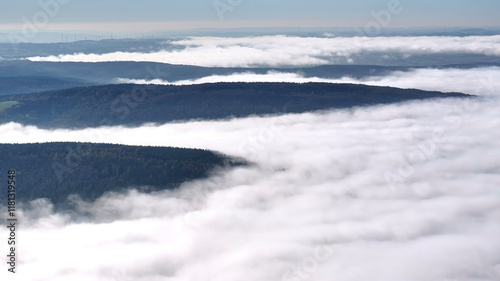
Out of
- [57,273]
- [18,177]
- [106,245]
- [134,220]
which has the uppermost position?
[18,177]

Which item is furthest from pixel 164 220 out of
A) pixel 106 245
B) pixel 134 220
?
pixel 106 245

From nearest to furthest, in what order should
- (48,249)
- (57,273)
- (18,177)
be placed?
(57,273), (48,249), (18,177)

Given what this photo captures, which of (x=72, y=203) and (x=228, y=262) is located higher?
(x=72, y=203)

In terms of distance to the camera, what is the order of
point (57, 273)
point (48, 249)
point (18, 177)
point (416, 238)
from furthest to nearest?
point (18, 177)
point (416, 238)
point (48, 249)
point (57, 273)

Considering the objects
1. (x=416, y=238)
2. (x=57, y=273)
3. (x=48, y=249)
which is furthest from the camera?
(x=416, y=238)

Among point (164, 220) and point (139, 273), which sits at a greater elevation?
point (164, 220)

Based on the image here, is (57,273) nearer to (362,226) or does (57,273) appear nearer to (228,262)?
(228,262)

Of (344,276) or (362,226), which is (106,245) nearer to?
(344,276)

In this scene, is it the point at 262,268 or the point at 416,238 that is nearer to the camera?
the point at 262,268

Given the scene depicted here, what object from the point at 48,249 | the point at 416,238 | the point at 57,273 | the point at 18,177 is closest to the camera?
the point at 57,273

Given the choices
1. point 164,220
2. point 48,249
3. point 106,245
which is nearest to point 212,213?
point 164,220
